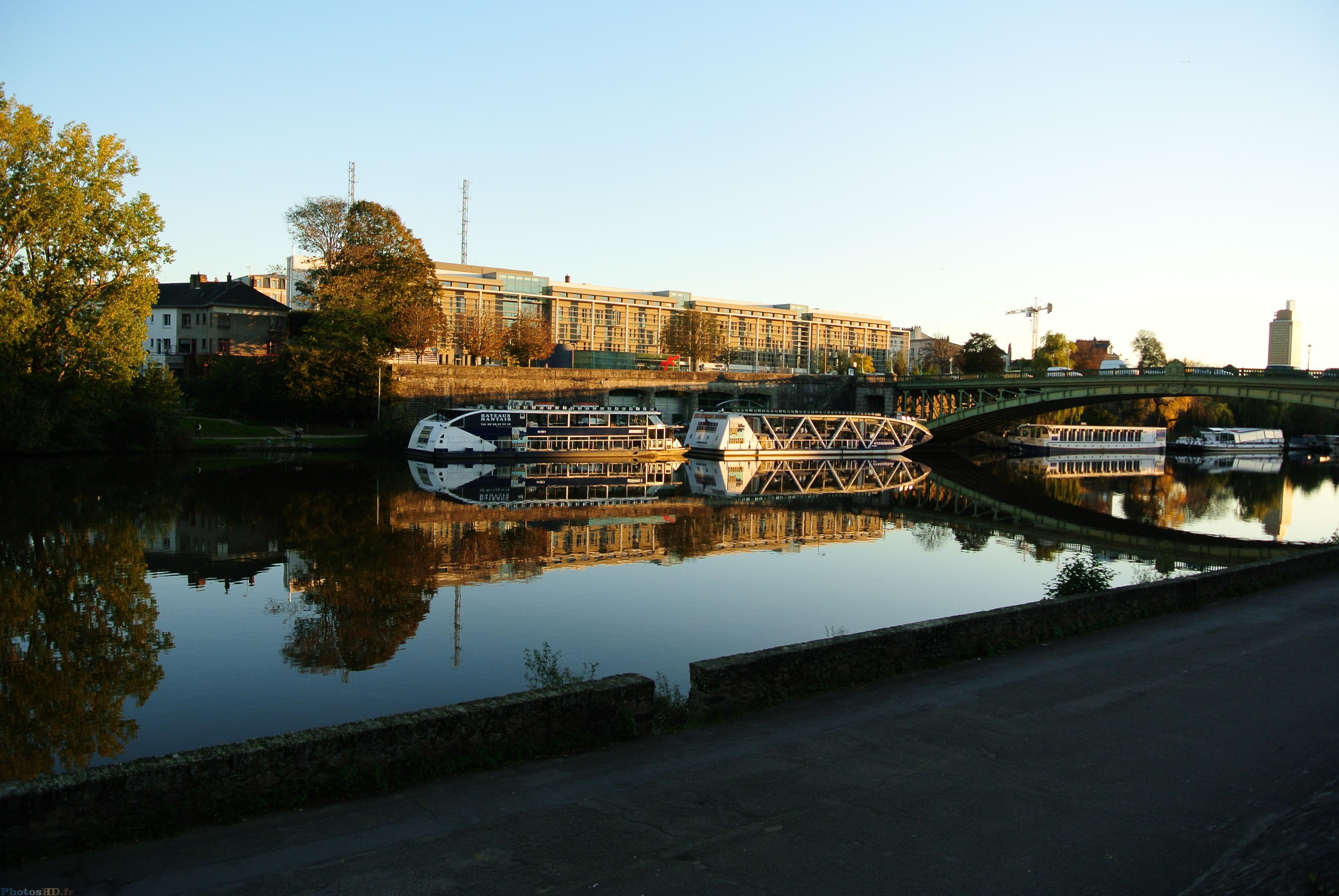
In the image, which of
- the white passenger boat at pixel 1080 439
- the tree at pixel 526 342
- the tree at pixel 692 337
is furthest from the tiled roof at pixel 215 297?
the white passenger boat at pixel 1080 439

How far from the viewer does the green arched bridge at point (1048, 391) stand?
53.3 m

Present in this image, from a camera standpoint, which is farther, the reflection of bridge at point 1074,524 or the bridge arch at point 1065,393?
the bridge arch at point 1065,393

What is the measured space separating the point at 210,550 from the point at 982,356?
99.9 metres

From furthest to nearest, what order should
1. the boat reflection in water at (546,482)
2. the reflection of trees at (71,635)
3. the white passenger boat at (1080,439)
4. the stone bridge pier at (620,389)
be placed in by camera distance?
the white passenger boat at (1080,439)
the stone bridge pier at (620,389)
the boat reflection in water at (546,482)
the reflection of trees at (71,635)

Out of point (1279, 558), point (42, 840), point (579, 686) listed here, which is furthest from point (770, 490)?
point (42, 840)

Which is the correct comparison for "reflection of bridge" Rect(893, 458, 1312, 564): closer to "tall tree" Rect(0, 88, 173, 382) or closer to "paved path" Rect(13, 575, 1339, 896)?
"paved path" Rect(13, 575, 1339, 896)

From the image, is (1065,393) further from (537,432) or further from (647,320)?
(647,320)

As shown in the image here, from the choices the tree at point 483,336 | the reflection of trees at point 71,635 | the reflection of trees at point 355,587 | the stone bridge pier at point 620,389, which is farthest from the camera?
the tree at point 483,336

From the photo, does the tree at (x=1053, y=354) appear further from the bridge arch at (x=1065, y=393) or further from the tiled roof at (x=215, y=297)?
the tiled roof at (x=215, y=297)

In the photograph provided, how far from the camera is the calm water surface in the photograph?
44.0 feet

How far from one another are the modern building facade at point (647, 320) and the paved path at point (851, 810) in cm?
9336

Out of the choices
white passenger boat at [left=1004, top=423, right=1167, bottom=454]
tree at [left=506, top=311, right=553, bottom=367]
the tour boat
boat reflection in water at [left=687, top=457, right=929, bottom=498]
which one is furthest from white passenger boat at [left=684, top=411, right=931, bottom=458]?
tree at [left=506, top=311, right=553, bottom=367]

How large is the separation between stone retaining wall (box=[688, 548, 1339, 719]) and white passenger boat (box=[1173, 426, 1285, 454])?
9893cm

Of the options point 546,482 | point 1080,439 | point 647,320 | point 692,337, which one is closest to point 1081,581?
point 546,482
